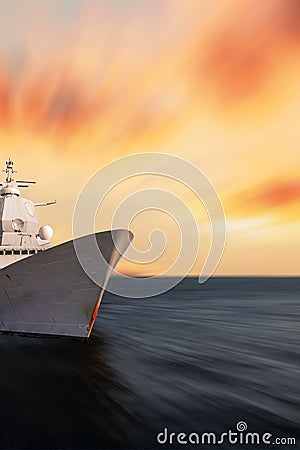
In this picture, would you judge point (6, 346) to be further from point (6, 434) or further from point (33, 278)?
point (6, 434)

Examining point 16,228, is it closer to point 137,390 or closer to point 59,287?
point 59,287

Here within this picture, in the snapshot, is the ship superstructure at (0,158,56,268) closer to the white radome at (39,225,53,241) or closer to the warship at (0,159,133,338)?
the white radome at (39,225,53,241)

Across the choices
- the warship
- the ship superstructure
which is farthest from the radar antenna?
the warship

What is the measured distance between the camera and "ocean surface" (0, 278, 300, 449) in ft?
21.6

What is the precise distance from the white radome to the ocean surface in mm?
8675

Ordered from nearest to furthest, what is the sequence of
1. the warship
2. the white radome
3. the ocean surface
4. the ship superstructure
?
the ocean surface
the warship
the ship superstructure
the white radome

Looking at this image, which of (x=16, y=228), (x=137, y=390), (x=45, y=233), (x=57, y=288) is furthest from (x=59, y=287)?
(x=45, y=233)

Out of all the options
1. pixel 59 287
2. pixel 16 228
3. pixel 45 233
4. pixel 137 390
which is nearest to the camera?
pixel 137 390

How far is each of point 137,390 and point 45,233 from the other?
1523 cm

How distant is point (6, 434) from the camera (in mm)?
6387

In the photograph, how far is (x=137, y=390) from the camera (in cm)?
877

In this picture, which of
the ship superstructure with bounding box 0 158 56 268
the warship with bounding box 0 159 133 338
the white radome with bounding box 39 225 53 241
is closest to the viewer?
the warship with bounding box 0 159 133 338

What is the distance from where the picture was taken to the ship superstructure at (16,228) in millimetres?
17339

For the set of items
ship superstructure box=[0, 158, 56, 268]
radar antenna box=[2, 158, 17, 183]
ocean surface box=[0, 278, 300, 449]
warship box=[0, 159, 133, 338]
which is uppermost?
radar antenna box=[2, 158, 17, 183]
